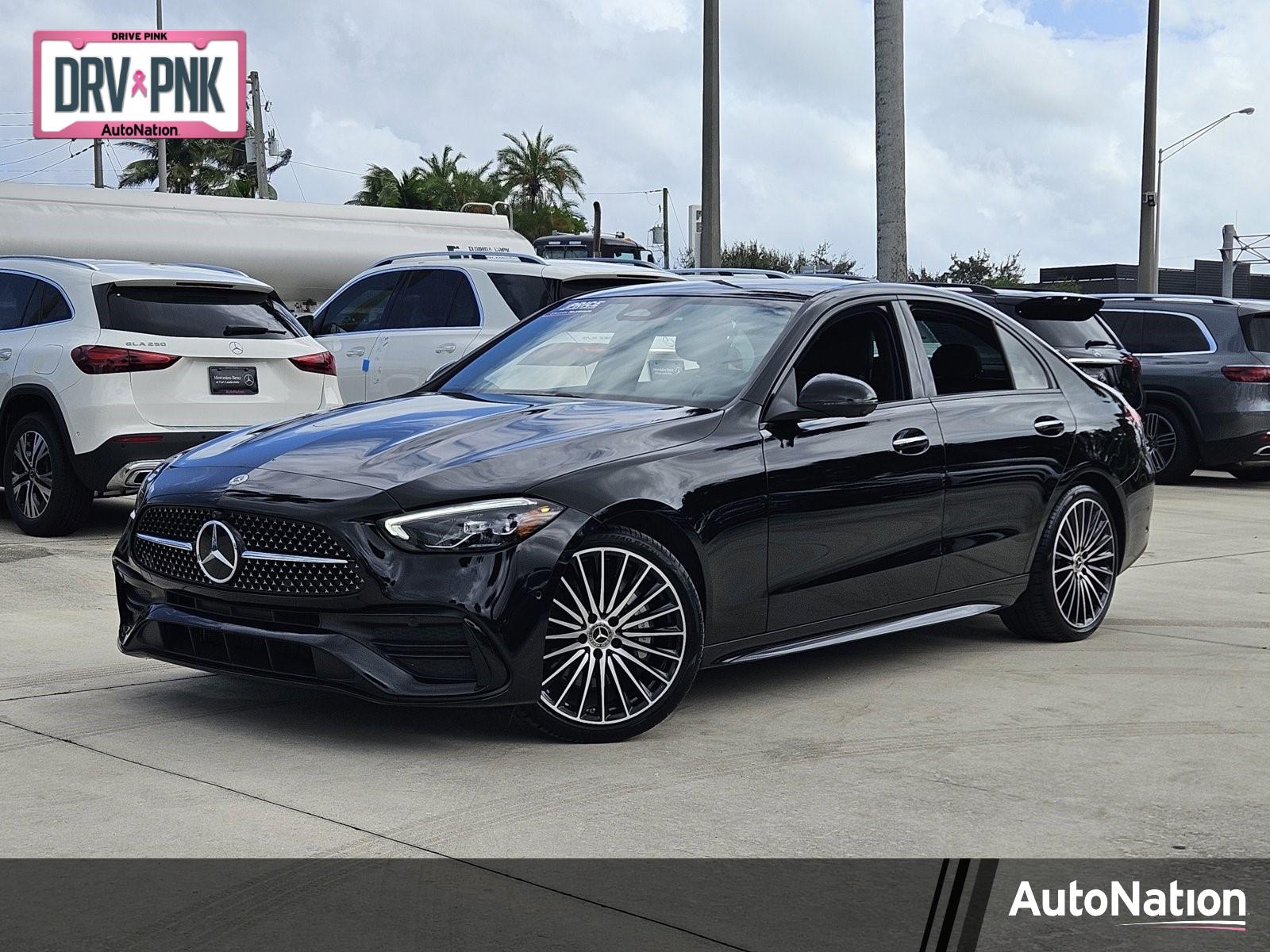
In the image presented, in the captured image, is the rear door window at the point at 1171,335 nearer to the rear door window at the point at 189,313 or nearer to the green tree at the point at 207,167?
the rear door window at the point at 189,313

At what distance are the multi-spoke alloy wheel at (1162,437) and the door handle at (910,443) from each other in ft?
33.2

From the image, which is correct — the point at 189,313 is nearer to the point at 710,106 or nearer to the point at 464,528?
the point at 464,528

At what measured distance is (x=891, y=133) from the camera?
18297 millimetres

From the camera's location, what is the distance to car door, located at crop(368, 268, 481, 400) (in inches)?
504

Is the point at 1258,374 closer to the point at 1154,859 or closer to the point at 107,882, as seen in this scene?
the point at 1154,859

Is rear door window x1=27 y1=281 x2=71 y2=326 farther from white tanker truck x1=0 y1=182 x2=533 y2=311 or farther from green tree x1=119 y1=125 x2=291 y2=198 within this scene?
green tree x1=119 y1=125 x2=291 y2=198

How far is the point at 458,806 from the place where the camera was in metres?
4.80

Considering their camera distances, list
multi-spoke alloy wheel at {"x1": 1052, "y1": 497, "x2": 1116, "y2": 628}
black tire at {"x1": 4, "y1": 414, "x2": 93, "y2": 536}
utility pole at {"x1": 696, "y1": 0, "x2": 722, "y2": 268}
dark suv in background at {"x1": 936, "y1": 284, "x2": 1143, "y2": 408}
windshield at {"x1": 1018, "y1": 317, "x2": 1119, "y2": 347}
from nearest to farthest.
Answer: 1. multi-spoke alloy wheel at {"x1": 1052, "y1": 497, "x2": 1116, "y2": 628}
2. black tire at {"x1": 4, "y1": 414, "x2": 93, "y2": 536}
3. dark suv in background at {"x1": 936, "y1": 284, "x2": 1143, "y2": 408}
4. windshield at {"x1": 1018, "y1": 317, "x2": 1119, "y2": 347}
5. utility pole at {"x1": 696, "y1": 0, "x2": 722, "y2": 268}

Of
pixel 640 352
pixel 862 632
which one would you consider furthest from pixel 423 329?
pixel 862 632

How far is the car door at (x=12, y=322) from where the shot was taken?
10.7m

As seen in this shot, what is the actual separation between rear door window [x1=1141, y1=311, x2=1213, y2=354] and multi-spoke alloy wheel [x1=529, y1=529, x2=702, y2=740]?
11776 mm

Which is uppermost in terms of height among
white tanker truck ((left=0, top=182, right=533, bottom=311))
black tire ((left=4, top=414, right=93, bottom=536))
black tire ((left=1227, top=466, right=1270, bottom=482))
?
white tanker truck ((left=0, top=182, right=533, bottom=311))

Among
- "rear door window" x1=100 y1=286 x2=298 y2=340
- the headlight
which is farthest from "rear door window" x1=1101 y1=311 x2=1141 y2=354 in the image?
the headlight

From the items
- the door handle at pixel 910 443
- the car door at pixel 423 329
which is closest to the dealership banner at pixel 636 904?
the door handle at pixel 910 443
